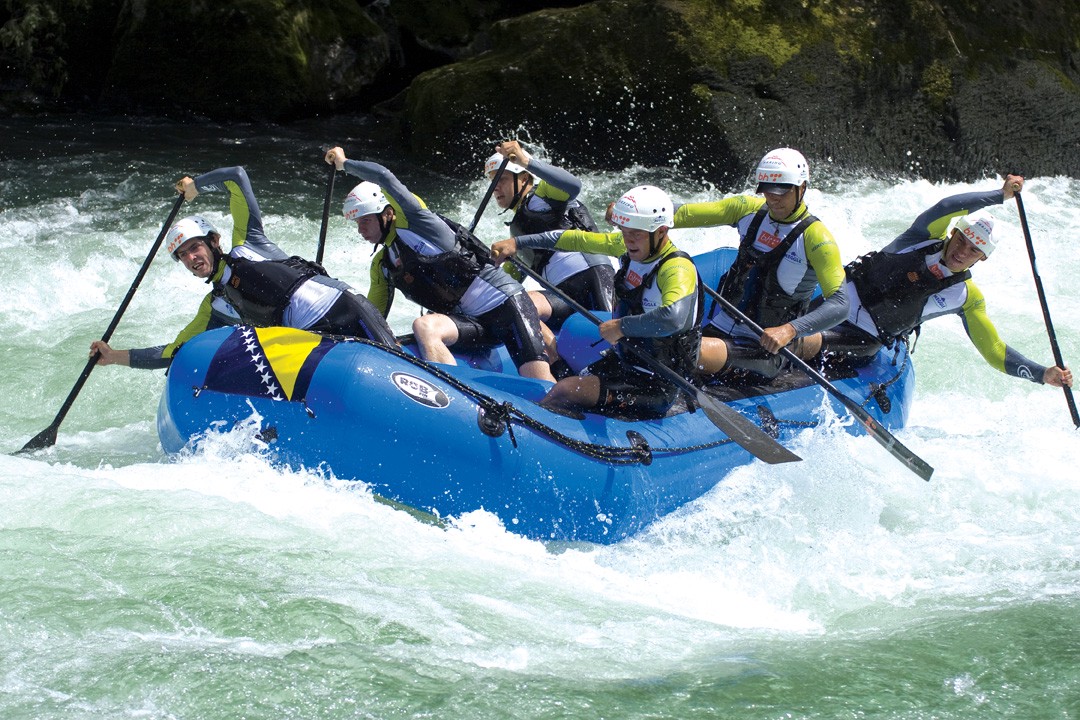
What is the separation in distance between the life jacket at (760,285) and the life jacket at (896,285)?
54 centimetres

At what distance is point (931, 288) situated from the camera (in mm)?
6219

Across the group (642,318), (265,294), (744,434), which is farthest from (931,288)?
(265,294)

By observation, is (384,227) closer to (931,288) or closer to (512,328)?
(512,328)

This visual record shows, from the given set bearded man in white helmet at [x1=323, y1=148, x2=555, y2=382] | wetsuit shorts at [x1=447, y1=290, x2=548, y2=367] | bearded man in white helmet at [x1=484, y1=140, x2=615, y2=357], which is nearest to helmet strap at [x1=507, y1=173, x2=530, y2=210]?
bearded man in white helmet at [x1=484, y1=140, x2=615, y2=357]

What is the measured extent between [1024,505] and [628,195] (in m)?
2.63

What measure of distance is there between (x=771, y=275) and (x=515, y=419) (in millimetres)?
1706

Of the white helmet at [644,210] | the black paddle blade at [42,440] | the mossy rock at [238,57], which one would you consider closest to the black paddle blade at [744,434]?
the white helmet at [644,210]

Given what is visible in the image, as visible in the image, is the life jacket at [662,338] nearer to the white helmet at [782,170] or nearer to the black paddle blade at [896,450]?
the white helmet at [782,170]

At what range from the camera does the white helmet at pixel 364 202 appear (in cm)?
577

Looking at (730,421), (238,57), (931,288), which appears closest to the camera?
(730,421)

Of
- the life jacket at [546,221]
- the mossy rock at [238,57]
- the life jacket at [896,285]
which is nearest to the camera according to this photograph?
the life jacket at [896,285]

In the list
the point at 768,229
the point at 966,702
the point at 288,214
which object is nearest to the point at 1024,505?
the point at 768,229

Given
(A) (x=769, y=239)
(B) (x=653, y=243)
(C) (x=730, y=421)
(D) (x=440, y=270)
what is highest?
(B) (x=653, y=243)

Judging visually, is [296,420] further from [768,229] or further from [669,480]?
[768,229]
